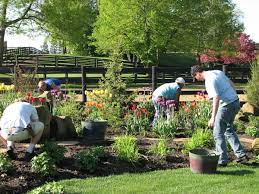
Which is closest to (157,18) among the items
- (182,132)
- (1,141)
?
(182,132)

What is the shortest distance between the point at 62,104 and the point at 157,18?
690 inches

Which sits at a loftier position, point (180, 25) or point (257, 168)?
point (180, 25)

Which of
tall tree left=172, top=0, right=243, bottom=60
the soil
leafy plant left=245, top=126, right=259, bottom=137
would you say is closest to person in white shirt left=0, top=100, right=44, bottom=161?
the soil

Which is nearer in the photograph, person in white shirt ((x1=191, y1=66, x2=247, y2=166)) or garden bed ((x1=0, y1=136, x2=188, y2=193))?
garden bed ((x1=0, y1=136, x2=188, y2=193))

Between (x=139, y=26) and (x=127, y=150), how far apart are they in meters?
21.5

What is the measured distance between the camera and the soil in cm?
638

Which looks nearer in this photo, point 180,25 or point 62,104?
point 62,104

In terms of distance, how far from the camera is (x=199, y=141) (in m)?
8.45

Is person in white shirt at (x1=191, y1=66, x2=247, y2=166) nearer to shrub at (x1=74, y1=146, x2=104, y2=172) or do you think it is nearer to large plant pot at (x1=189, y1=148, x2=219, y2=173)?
large plant pot at (x1=189, y1=148, x2=219, y2=173)

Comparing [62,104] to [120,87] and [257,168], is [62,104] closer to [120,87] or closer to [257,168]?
[120,87]

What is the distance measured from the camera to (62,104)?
1120 centimetres

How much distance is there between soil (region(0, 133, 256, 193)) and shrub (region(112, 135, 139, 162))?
83 mm

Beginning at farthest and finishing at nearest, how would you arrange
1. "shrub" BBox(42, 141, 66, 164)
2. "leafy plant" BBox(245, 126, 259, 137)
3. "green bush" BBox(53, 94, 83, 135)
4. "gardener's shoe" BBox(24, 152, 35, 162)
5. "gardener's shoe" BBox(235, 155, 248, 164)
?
"green bush" BBox(53, 94, 83, 135) → "leafy plant" BBox(245, 126, 259, 137) → "gardener's shoe" BBox(235, 155, 248, 164) → "gardener's shoe" BBox(24, 152, 35, 162) → "shrub" BBox(42, 141, 66, 164)

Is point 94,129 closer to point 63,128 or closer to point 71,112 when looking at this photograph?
point 63,128
